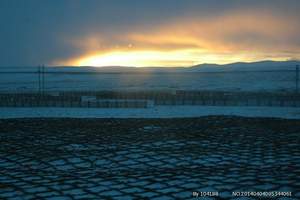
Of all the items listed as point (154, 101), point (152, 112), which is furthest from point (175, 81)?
point (152, 112)

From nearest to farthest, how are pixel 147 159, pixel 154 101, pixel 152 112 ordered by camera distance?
pixel 147 159
pixel 152 112
pixel 154 101

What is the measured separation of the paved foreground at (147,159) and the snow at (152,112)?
68.0 inches

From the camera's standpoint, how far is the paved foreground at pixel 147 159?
3.92 metres

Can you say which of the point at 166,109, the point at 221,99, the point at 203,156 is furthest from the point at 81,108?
the point at 203,156

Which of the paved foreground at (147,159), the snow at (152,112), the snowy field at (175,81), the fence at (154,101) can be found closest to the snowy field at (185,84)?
the snowy field at (175,81)

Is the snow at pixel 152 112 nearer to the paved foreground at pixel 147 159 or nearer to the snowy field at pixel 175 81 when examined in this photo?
the paved foreground at pixel 147 159

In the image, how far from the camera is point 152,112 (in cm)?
1064

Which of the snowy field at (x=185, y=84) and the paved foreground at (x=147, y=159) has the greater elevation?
the snowy field at (x=185, y=84)

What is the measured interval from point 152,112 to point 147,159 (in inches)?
215

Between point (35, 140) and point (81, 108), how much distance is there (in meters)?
4.95

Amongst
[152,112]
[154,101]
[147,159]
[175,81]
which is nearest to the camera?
[147,159]

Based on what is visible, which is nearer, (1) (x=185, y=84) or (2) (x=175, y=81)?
(1) (x=185, y=84)

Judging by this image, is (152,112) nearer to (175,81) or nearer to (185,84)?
(185,84)

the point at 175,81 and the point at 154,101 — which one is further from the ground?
the point at 175,81
